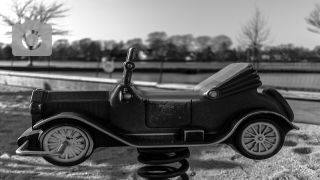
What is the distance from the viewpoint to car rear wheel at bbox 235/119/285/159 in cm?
97

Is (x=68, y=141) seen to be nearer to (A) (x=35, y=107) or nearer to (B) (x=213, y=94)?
(A) (x=35, y=107)

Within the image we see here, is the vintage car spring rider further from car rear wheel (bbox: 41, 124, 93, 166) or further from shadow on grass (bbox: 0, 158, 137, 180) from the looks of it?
shadow on grass (bbox: 0, 158, 137, 180)

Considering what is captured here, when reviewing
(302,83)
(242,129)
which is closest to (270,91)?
(242,129)

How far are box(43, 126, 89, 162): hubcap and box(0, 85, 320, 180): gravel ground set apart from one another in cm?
198

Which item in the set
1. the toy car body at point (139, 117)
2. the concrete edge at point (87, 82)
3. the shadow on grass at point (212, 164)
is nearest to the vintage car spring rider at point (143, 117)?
the toy car body at point (139, 117)

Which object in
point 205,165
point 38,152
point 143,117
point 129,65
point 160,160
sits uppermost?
point 129,65

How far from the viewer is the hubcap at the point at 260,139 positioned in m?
0.97

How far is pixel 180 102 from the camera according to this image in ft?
2.96

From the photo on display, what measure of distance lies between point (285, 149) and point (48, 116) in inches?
110

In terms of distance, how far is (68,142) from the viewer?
0.92 m

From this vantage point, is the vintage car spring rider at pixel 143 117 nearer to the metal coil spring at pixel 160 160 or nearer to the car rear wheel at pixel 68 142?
the car rear wheel at pixel 68 142

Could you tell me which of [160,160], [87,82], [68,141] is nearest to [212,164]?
[160,160]

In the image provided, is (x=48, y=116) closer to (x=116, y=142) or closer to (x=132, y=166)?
(x=116, y=142)

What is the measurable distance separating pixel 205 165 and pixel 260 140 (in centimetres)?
231
